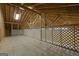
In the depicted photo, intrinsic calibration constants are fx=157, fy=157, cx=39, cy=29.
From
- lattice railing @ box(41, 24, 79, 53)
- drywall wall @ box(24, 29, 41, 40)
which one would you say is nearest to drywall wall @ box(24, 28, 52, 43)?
drywall wall @ box(24, 29, 41, 40)

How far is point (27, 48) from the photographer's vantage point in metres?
2.43

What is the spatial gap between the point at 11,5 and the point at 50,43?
838 mm

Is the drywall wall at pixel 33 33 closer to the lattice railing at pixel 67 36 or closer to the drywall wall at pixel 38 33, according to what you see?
the drywall wall at pixel 38 33

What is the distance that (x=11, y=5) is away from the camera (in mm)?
2369

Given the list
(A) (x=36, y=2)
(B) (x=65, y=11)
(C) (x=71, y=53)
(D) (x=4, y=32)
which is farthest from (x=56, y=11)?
(D) (x=4, y=32)

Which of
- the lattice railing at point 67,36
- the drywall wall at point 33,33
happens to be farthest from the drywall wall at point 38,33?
the lattice railing at point 67,36

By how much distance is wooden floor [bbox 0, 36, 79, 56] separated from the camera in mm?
2393

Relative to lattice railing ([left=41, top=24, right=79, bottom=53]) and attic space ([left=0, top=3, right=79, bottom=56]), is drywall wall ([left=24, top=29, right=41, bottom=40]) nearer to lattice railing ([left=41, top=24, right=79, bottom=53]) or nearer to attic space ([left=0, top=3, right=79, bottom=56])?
attic space ([left=0, top=3, right=79, bottom=56])

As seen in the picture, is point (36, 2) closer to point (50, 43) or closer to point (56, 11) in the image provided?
point (56, 11)

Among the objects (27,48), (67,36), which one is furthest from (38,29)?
(67,36)

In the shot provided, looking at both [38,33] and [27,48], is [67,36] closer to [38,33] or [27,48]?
[38,33]

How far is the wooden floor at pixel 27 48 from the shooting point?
2.39m

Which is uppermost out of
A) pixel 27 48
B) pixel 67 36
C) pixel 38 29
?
pixel 38 29

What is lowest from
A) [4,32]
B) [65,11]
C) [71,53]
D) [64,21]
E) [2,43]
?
[71,53]
